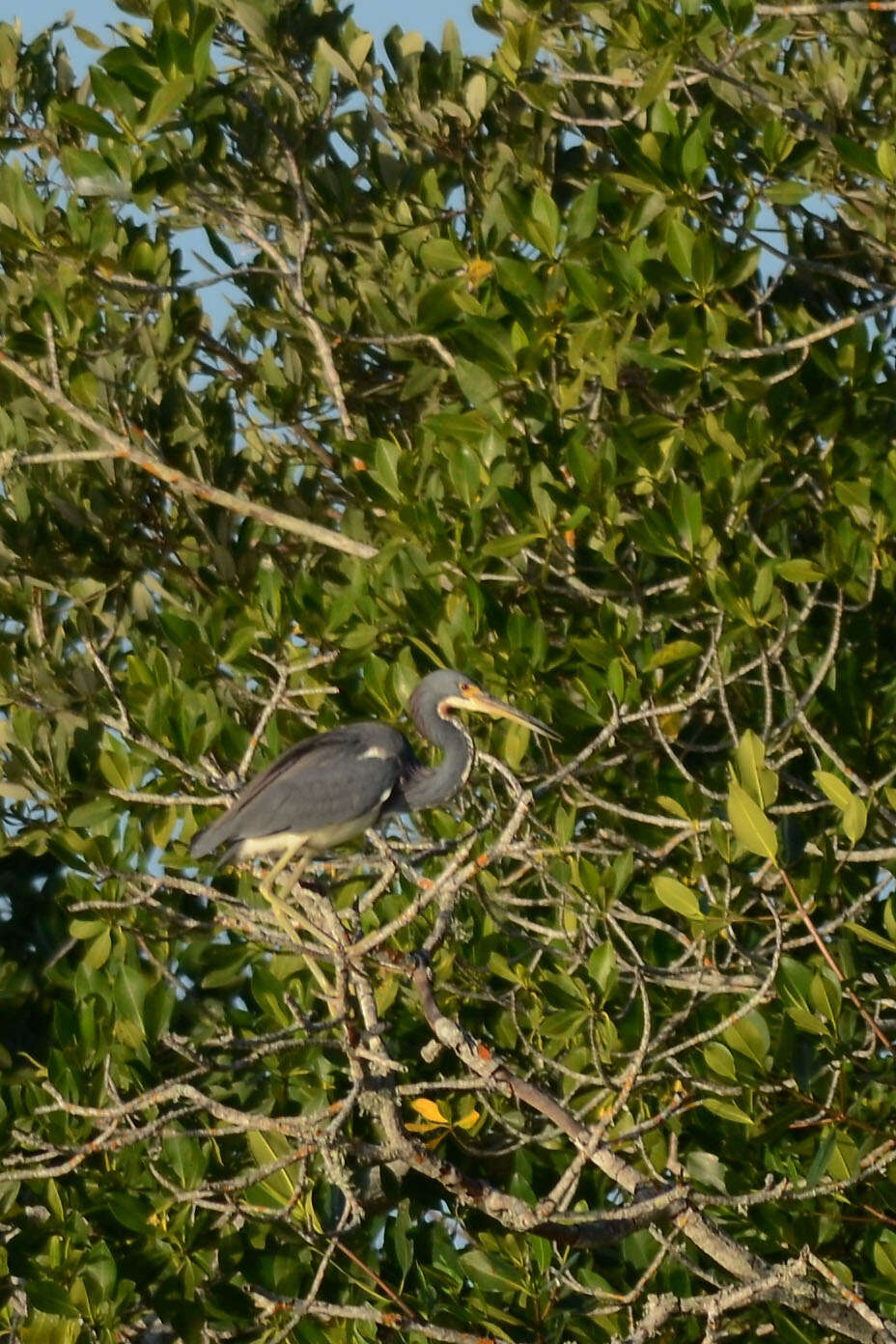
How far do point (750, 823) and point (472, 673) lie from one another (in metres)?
1.92

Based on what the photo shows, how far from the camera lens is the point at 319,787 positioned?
645cm

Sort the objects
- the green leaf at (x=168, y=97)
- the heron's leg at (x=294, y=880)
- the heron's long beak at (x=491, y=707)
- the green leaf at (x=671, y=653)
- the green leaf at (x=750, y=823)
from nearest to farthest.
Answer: the green leaf at (x=750, y=823), the heron's leg at (x=294, y=880), the green leaf at (x=671, y=653), the heron's long beak at (x=491, y=707), the green leaf at (x=168, y=97)

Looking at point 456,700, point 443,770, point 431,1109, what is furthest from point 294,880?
point 431,1109

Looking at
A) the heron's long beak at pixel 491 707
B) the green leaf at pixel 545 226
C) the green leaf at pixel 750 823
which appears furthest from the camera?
the green leaf at pixel 545 226

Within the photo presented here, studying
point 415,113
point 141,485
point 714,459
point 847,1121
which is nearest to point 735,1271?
point 847,1121

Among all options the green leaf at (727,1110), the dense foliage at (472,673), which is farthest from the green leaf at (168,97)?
the green leaf at (727,1110)

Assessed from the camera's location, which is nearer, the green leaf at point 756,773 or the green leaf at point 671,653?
the green leaf at point 756,773

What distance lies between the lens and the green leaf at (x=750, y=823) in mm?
5184

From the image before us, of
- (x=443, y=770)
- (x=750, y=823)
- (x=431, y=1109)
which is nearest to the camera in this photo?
(x=750, y=823)

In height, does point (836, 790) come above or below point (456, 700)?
above

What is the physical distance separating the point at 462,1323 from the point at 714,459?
3.05m

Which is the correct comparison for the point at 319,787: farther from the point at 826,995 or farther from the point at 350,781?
→ the point at 826,995

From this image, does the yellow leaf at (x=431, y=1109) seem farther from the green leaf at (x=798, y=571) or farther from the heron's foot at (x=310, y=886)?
the green leaf at (x=798, y=571)

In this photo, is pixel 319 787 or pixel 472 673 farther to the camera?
pixel 472 673
